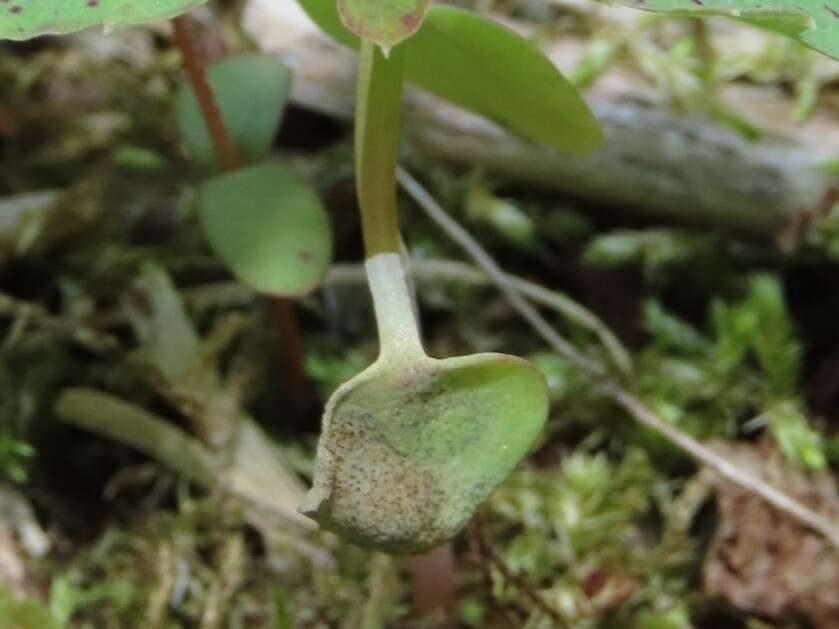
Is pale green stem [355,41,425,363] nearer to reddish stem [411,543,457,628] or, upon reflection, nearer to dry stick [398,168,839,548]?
reddish stem [411,543,457,628]

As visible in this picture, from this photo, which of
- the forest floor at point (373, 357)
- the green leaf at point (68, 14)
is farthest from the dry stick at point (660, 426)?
the green leaf at point (68, 14)

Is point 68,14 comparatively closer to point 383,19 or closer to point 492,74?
point 383,19

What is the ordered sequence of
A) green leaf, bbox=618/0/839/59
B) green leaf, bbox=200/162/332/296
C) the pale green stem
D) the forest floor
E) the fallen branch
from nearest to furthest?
green leaf, bbox=618/0/839/59 → the pale green stem → green leaf, bbox=200/162/332/296 → the forest floor → the fallen branch

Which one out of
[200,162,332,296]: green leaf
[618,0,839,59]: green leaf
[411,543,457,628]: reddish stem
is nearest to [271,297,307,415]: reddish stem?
[200,162,332,296]: green leaf

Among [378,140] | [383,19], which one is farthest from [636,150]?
[383,19]

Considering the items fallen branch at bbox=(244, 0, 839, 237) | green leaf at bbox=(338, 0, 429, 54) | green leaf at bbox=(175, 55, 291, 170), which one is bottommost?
fallen branch at bbox=(244, 0, 839, 237)

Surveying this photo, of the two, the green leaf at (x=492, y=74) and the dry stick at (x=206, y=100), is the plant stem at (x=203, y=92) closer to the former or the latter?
the dry stick at (x=206, y=100)
